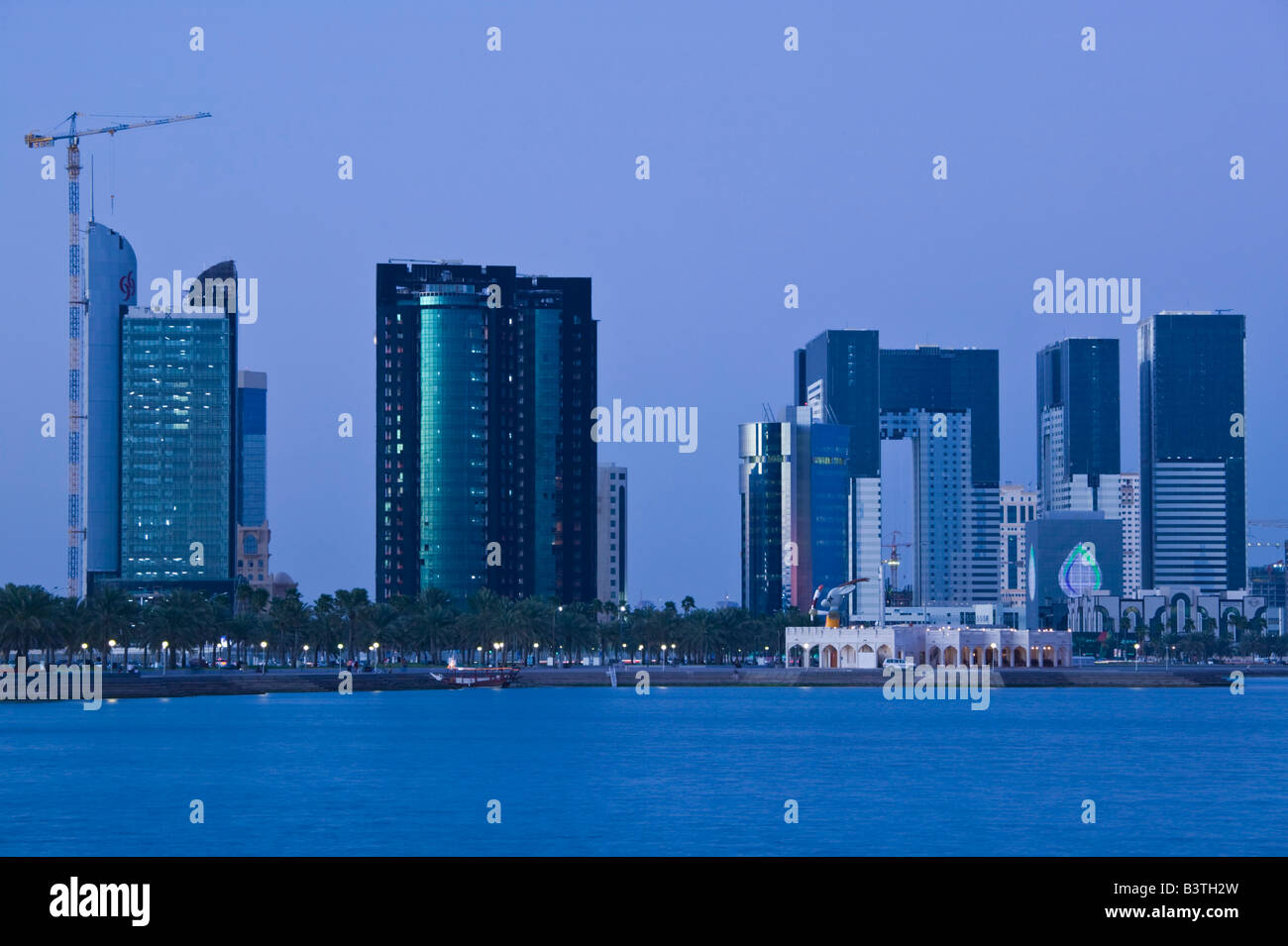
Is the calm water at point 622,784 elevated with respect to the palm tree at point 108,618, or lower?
lower

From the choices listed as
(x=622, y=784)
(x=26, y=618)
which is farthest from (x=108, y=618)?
(x=622, y=784)

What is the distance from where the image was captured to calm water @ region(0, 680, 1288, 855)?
234 feet

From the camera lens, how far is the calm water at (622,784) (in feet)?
234

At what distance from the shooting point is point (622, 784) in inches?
3745

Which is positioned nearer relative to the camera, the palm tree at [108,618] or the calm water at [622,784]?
the calm water at [622,784]

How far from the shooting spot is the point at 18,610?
161 metres

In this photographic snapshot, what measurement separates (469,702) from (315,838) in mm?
116838

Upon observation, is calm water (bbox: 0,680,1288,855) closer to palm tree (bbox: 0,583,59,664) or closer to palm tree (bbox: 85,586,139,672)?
palm tree (bbox: 0,583,59,664)

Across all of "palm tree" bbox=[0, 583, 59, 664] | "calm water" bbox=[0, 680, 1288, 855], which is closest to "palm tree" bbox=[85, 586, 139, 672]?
"palm tree" bbox=[0, 583, 59, 664]

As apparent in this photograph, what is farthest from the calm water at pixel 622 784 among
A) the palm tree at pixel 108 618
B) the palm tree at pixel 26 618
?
the palm tree at pixel 108 618

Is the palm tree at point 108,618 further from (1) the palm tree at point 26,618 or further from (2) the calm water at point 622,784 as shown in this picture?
(2) the calm water at point 622,784

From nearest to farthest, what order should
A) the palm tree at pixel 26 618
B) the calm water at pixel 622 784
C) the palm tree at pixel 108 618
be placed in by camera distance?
the calm water at pixel 622 784, the palm tree at pixel 26 618, the palm tree at pixel 108 618
